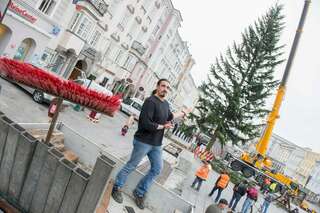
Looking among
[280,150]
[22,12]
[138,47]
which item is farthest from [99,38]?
[280,150]

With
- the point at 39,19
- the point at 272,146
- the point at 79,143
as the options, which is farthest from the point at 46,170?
the point at 272,146

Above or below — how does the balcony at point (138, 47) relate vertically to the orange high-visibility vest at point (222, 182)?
above

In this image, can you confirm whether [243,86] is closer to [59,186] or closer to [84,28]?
[84,28]

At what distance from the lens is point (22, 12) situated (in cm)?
1619

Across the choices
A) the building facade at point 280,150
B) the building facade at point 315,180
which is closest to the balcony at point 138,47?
the building facade at point 315,180

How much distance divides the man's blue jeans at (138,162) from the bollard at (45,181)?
1342 millimetres

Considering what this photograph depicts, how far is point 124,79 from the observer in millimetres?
35500

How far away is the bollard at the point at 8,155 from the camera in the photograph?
272 centimetres

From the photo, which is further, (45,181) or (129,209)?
(129,209)

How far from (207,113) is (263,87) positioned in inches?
219

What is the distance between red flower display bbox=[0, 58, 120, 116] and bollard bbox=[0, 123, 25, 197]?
1.60ft

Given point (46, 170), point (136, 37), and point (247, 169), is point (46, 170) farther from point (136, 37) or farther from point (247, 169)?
point (136, 37)

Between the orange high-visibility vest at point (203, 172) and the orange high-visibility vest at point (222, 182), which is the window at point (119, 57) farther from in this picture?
the orange high-visibility vest at point (222, 182)

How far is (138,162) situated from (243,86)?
74.4 feet
